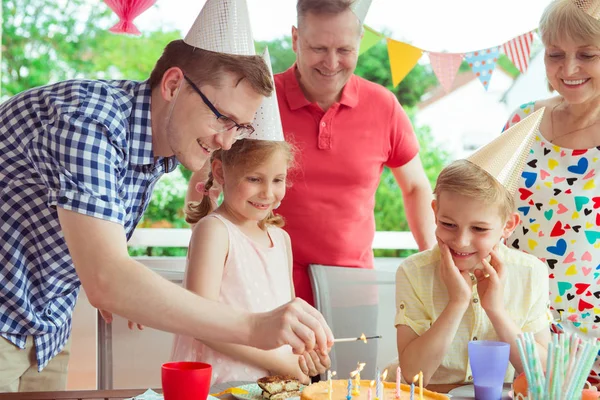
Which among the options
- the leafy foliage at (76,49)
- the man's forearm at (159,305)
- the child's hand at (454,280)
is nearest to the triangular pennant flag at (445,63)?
the child's hand at (454,280)

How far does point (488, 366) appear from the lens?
135 cm

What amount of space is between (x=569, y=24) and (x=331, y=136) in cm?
75

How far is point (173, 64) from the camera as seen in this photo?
4.94 ft

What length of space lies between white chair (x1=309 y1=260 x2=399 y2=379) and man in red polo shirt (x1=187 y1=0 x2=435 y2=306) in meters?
0.16

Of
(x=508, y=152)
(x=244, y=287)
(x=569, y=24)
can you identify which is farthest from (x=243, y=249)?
(x=569, y=24)

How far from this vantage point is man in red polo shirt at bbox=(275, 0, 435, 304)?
7.24 feet

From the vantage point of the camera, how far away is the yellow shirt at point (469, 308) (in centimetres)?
179

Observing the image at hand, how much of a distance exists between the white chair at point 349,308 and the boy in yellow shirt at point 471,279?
0.24 m

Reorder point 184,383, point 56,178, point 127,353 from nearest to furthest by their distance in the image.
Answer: point 184,383 → point 56,178 → point 127,353

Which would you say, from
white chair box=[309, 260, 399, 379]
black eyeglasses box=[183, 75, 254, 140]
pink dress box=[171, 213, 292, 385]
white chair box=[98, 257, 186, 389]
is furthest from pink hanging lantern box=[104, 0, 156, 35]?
black eyeglasses box=[183, 75, 254, 140]

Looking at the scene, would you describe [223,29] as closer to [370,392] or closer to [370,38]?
[370,392]

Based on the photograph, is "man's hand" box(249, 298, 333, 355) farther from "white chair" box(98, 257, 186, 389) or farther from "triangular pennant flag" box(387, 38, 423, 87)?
"triangular pennant flag" box(387, 38, 423, 87)

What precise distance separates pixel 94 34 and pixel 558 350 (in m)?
4.62

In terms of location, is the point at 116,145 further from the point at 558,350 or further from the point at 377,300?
the point at 377,300
